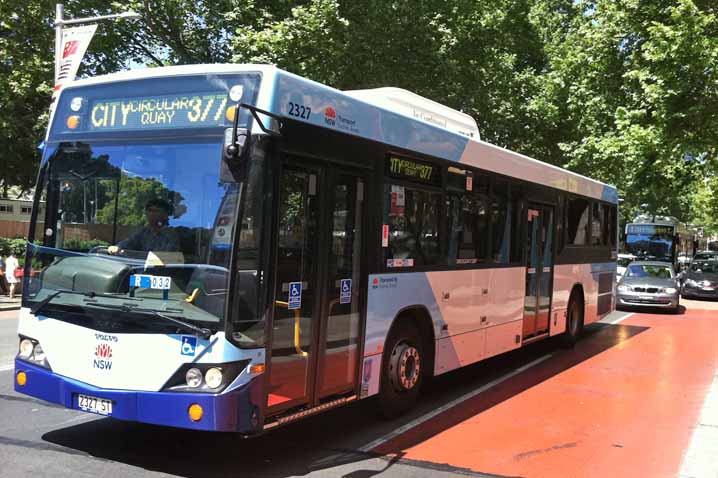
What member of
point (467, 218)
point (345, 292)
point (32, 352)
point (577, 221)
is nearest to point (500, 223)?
point (467, 218)

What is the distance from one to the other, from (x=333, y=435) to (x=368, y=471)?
3.52 feet

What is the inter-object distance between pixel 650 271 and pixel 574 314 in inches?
423

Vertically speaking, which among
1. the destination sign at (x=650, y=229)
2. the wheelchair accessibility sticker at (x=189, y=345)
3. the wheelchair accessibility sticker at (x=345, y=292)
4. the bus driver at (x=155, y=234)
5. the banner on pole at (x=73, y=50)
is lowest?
the wheelchair accessibility sticker at (x=189, y=345)

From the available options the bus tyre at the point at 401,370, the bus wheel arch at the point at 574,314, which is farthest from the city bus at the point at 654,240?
the bus tyre at the point at 401,370

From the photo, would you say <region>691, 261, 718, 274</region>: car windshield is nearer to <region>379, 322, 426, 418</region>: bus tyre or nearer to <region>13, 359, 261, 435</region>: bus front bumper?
<region>379, 322, 426, 418</region>: bus tyre

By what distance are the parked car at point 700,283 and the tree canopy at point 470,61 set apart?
5831 mm

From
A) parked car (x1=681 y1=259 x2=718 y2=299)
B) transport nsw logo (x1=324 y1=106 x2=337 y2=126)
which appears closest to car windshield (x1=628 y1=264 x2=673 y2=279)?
parked car (x1=681 y1=259 x2=718 y2=299)

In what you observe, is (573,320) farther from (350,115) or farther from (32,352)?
(32,352)

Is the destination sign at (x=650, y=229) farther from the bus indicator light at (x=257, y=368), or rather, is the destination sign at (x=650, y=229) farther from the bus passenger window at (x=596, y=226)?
the bus indicator light at (x=257, y=368)

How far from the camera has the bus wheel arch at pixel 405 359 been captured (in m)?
6.73

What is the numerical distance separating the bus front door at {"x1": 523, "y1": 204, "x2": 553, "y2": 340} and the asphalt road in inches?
143

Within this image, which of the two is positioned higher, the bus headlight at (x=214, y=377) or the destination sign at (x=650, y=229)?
the destination sign at (x=650, y=229)

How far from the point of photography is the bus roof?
5.02 metres

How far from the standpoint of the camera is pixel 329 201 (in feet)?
18.9
